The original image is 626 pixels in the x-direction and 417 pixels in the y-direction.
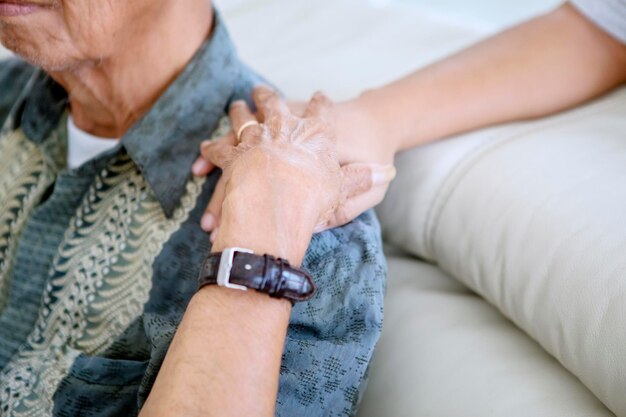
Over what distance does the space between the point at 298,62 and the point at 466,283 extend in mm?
566

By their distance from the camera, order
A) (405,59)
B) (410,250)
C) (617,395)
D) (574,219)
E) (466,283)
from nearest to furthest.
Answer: (617,395) → (574,219) → (466,283) → (410,250) → (405,59)

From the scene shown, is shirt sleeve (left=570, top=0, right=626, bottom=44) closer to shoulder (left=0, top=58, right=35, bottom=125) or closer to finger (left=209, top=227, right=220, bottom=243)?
finger (left=209, top=227, right=220, bottom=243)

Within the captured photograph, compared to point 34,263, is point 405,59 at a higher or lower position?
higher

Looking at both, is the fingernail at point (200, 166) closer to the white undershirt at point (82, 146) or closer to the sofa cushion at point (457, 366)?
the white undershirt at point (82, 146)

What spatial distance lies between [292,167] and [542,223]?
308mm

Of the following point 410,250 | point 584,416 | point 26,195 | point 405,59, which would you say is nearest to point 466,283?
point 410,250

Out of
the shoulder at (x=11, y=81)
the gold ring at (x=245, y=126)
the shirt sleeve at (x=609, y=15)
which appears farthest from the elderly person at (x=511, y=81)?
the shoulder at (x=11, y=81)

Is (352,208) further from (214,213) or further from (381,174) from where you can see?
(214,213)

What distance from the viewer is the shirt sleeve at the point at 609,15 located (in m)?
1.06

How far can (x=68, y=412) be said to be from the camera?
0.90m

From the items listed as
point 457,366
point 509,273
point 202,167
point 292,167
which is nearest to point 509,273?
point 509,273

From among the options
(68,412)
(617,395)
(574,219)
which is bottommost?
(68,412)

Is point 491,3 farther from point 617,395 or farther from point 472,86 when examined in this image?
point 617,395

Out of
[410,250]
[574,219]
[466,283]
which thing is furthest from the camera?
[410,250]
